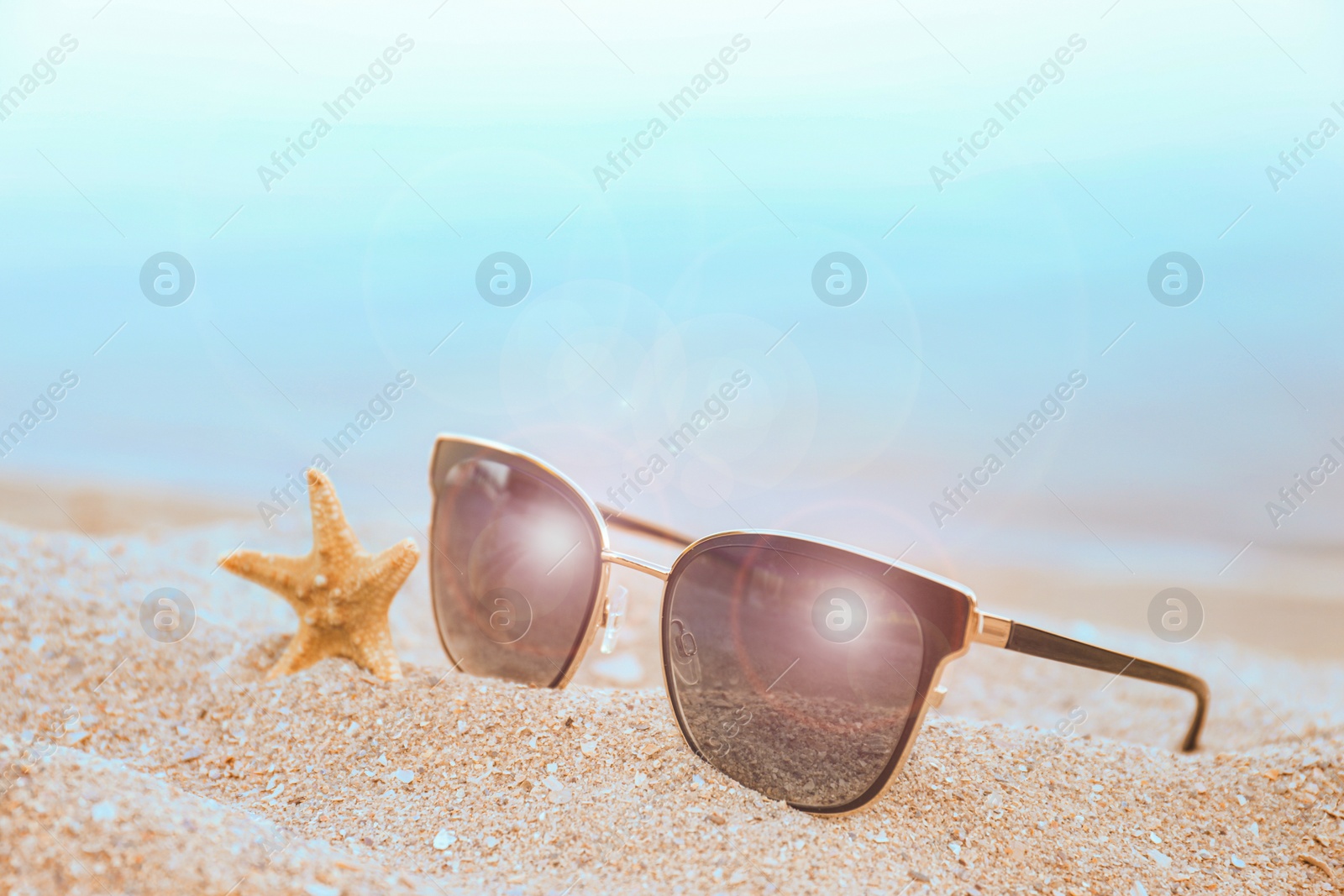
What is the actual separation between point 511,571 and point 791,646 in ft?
2.78

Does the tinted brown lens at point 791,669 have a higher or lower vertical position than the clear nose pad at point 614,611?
higher

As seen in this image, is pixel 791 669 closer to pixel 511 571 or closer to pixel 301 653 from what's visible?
pixel 511 571

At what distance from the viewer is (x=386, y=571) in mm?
1665

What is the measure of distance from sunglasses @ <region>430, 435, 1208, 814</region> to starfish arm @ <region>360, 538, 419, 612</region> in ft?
1.21

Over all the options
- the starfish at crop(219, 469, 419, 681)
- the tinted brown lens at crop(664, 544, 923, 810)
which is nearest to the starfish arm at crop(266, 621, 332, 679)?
the starfish at crop(219, 469, 419, 681)

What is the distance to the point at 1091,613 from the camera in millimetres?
3260

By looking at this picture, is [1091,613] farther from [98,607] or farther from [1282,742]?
[98,607]

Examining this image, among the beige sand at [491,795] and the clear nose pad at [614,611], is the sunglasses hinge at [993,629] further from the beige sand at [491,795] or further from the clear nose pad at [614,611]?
the clear nose pad at [614,611]

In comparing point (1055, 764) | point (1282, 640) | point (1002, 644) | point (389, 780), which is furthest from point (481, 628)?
point (1282, 640)

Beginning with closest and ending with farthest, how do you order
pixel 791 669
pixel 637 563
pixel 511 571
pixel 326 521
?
pixel 791 669 → pixel 637 563 → pixel 326 521 → pixel 511 571

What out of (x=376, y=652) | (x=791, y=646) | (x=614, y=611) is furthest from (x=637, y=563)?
(x=376, y=652)

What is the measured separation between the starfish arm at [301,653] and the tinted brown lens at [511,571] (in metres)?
0.37

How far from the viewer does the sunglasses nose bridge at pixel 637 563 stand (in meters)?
1.49

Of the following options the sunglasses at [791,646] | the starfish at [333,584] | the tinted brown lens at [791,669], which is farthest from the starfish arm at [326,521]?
the tinted brown lens at [791,669]
